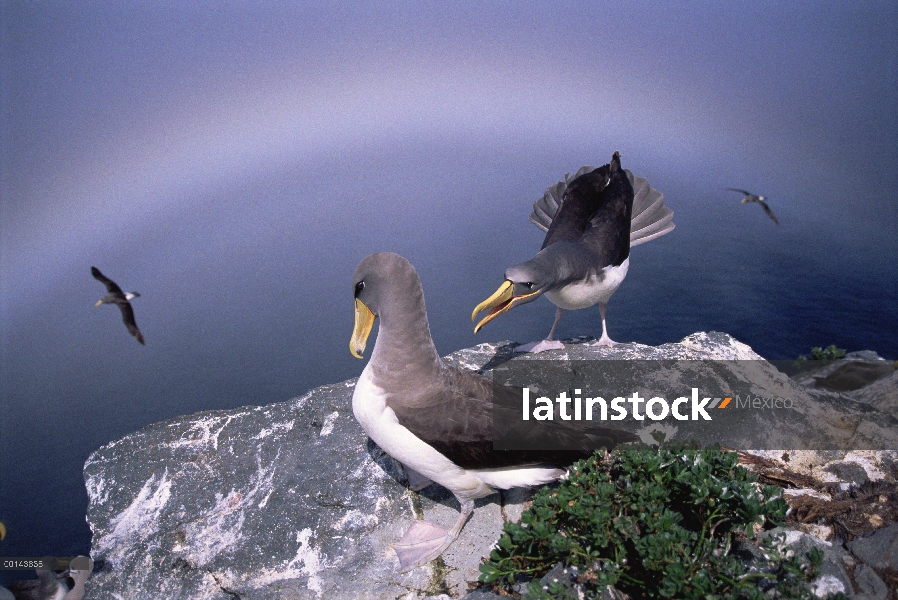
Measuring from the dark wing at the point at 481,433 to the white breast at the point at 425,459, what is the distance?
0.05 metres

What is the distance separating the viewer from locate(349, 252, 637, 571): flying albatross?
3.73m

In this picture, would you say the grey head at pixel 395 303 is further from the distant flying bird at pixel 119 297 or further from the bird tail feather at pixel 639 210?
the bird tail feather at pixel 639 210

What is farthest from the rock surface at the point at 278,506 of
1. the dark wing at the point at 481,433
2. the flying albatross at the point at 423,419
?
the dark wing at the point at 481,433

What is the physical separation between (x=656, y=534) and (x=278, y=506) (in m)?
2.69

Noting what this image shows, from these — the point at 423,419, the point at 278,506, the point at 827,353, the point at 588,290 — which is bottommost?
the point at 827,353

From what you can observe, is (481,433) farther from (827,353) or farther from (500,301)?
(827,353)

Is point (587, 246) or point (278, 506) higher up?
point (587, 246)

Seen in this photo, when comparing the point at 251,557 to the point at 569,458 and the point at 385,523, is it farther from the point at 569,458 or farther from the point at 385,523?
the point at 569,458

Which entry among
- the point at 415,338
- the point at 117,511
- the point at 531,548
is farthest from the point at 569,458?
the point at 117,511

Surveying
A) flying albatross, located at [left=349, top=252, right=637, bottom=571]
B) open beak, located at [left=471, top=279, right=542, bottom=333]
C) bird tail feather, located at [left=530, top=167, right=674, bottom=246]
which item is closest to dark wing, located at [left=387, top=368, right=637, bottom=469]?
flying albatross, located at [left=349, top=252, right=637, bottom=571]

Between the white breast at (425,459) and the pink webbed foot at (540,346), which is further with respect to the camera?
the pink webbed foot at (540,346)

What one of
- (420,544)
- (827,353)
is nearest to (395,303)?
(420,544)

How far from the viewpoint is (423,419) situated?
3.75 metres

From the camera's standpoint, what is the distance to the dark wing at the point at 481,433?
3715 millimetres
